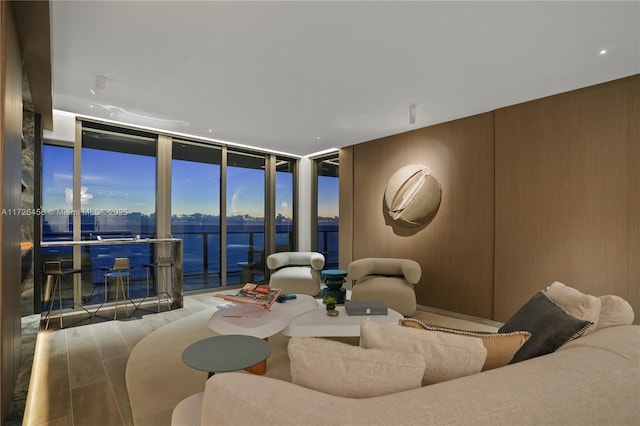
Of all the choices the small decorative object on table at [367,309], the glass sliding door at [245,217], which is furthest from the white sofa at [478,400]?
the glass sliding door at [245,217]

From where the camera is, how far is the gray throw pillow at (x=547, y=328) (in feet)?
4.27

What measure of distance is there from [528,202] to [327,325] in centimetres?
266

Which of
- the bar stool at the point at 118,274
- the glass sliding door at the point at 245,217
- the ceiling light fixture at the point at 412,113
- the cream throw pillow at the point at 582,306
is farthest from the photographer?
the glass sliding door at the point at 245,217

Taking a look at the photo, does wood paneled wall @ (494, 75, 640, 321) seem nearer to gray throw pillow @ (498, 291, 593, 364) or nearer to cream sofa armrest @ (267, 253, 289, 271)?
gray throw pillow @ (498, 291, 593, 364)

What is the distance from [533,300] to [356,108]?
9.18 feet

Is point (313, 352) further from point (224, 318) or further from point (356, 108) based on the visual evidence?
point (356, 108)

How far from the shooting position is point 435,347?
1.10 meters

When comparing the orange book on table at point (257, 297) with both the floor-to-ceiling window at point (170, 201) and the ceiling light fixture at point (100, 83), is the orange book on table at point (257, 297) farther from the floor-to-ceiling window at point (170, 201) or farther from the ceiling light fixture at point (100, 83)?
the ceiling light fixture at point (100, 83)

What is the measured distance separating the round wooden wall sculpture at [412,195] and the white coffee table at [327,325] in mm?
1984

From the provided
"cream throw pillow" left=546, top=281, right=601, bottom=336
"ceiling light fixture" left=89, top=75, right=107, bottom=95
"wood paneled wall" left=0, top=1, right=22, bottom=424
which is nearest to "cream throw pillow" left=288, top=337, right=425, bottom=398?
"cream throw pillow" left=546, top=281, right=601, bottom=336

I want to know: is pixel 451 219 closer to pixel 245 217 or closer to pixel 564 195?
pixel 564 195

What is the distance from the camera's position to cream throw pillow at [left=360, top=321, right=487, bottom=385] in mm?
1071

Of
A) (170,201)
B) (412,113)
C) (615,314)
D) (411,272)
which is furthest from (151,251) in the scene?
(615,314)

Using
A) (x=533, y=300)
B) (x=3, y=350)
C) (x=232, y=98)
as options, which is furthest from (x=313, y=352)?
(x=232, y=98)
